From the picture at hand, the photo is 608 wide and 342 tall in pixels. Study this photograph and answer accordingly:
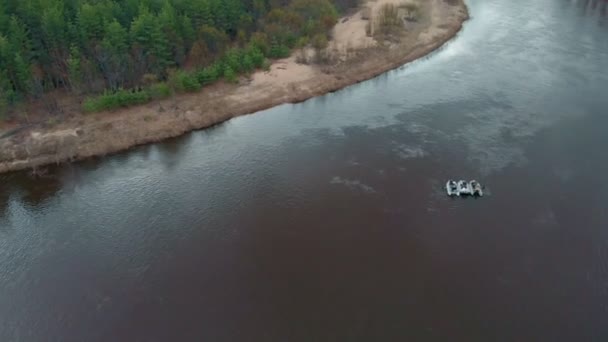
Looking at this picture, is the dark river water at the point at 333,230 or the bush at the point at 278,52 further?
the bush at the point at 278,52

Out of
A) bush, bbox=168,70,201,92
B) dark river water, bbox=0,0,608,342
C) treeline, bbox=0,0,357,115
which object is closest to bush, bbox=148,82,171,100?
treeline, bbox=0,0,357,115

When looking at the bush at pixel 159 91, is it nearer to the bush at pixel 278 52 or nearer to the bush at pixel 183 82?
the bush at pixel 183 82

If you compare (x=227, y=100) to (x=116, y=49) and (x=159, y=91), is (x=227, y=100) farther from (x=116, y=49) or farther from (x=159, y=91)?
(x=116, y=49)

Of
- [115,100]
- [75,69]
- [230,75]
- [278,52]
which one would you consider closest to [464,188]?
[230,75]

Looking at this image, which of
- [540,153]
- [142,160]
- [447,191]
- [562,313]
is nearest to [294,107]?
[142,160]

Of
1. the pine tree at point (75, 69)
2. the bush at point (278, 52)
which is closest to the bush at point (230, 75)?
the bush at point (278, 52)
